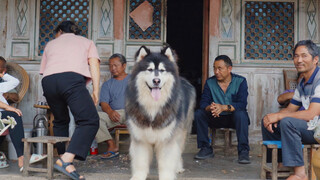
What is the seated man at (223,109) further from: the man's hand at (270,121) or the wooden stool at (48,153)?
the wooden stool at (48,153)

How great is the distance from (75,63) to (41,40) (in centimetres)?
250

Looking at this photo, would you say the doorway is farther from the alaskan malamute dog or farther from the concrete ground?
the alaskan malamute dog

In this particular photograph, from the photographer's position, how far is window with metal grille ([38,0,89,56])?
5.89 m

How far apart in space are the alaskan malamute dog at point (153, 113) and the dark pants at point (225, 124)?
128cm

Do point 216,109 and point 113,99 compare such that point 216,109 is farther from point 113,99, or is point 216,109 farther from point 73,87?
point 73,87

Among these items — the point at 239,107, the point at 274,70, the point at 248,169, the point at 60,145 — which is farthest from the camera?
the point at 274,70

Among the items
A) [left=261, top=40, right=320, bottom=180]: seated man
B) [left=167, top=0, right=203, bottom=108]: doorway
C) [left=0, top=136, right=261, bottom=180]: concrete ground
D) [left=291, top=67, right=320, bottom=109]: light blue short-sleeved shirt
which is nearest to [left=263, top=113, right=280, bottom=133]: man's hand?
[left=261, top=40, right=320, bottom=180]: seated man

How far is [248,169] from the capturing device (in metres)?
4.39

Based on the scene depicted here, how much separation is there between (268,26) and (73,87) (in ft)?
11.7

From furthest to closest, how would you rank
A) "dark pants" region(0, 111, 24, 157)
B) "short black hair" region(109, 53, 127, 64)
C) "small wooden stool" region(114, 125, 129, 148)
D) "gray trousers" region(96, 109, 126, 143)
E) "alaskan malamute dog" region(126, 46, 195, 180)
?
"short black hair" region(109, 53, 127, 64) < "small wooden stool" region(114, 125, 129, 148) < "gray trousers" region(96, 109, 126, 143) < "dark pants" region(0, 111, 24, 157) < "alaskan malamute dog" region(126, 46, 195, 180)

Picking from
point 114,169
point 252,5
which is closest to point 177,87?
point 114,169

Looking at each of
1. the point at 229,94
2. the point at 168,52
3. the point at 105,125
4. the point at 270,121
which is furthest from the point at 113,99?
the point at 270,121

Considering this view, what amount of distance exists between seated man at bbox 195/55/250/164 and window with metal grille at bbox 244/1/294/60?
3.28ft

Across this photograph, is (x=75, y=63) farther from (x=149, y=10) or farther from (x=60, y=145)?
(x=149, y=10)
